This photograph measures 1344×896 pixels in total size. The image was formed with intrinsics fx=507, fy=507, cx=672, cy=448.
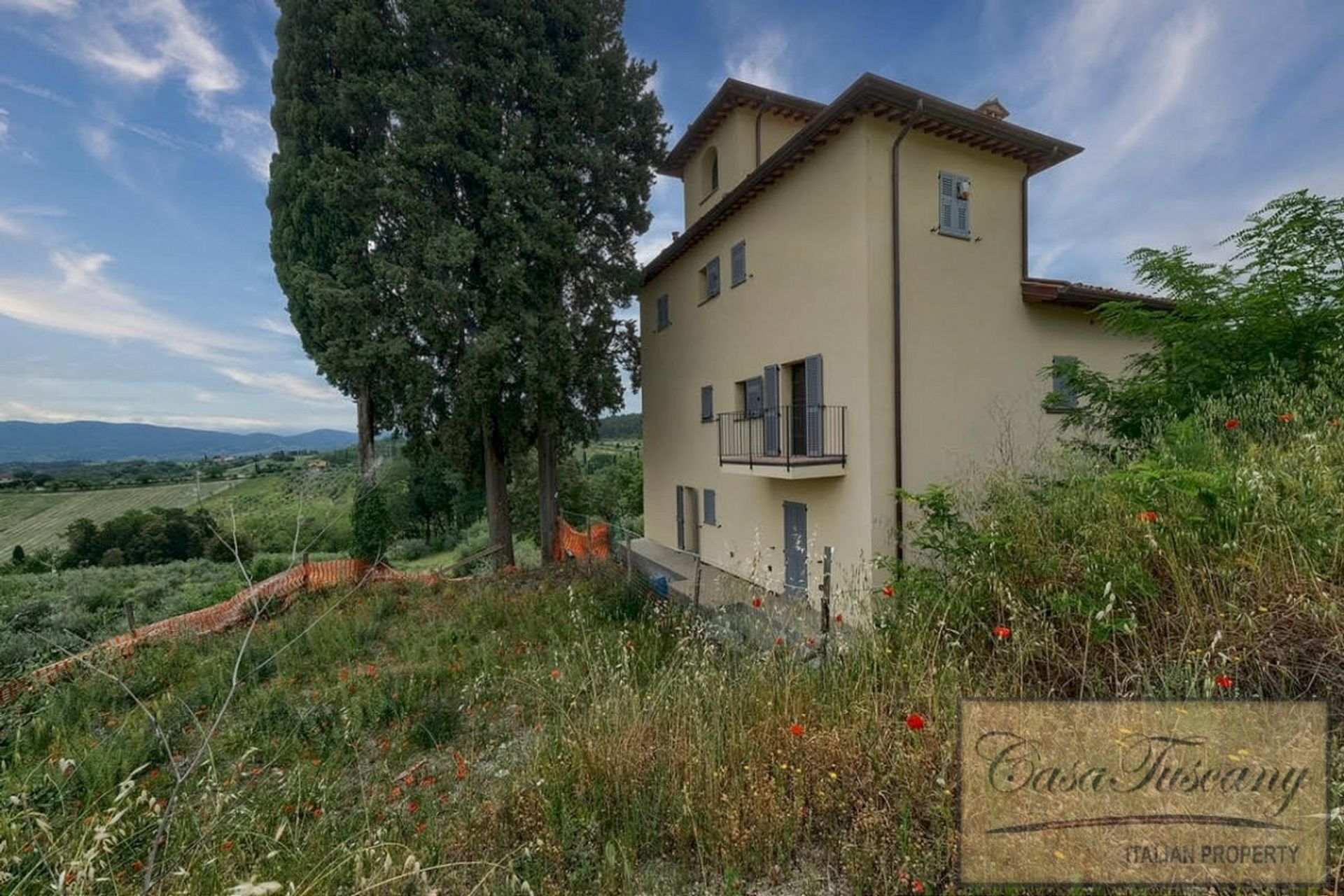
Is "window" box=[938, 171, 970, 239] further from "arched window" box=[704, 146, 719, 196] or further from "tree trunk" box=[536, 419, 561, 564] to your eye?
"tree trunk" box=[536, 419, 561, 564]

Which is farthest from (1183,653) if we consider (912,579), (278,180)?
(278,180)

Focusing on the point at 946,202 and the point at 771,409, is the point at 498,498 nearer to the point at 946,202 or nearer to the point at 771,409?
the point at 771,409

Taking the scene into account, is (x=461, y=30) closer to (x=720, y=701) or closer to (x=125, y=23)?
(x=125, y=23)

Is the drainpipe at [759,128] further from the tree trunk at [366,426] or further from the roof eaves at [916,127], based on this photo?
the tree trunk at [366,426]

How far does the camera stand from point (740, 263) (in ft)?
35.4

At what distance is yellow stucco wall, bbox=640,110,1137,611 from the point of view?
7.84 metres

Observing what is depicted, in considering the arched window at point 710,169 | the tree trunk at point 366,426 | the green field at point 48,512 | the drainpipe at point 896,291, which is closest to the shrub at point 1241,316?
the drainpipe at point 896,291

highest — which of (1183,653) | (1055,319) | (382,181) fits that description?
(382,181)

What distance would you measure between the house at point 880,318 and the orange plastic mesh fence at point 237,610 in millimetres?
6764

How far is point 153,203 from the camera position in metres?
8.19

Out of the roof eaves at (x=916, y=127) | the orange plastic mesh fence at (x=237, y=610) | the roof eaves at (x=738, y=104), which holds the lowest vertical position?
the orange plastic mesh fence at (x=237, y=610)

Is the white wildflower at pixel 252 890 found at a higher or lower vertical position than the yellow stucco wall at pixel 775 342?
lower

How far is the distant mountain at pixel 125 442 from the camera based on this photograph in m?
5.48

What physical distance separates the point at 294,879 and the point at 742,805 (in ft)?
6.17
